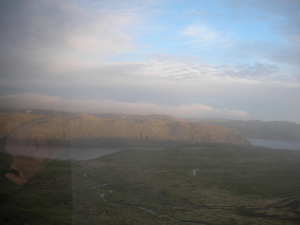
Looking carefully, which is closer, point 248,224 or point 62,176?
point 248,224

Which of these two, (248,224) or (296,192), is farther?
(296,192)

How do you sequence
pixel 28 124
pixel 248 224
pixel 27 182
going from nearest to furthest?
pixel 248 224 → pixel 27 182 → pixel 28 124

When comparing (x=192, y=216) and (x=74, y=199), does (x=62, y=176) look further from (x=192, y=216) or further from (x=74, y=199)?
(x=192, y=216)

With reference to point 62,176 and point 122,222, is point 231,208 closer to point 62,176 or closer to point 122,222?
point 122,222

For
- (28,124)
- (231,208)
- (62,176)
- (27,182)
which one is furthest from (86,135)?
(231,208)

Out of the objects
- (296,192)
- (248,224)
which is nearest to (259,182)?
(296,192)

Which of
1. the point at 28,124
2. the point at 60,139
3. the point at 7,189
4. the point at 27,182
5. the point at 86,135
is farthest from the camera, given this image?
the point at 86,135

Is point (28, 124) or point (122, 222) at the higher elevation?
point (28, 124)
